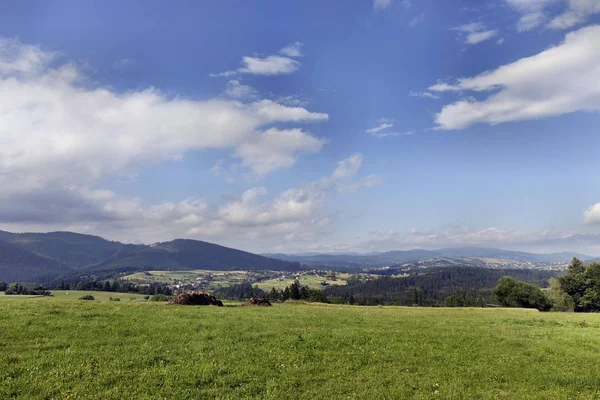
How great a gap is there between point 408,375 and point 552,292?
125 meters

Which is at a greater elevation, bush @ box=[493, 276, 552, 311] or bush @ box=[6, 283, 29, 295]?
bush @ box=[6, 283, 29, 295]

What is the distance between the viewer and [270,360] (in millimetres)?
18328

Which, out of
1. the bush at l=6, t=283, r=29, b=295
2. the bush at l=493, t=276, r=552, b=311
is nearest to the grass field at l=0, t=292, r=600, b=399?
the bush at l=493, t=276, r=552, b=311

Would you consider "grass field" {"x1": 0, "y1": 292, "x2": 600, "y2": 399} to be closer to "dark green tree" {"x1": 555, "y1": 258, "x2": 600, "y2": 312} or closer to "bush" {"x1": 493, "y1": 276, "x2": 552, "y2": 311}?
"dark green tree" {"x1": 555, "y1": 258, "x2": 600, "y2": 312}

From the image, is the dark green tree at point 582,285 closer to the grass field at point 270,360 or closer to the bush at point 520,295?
the bush at point 520,295

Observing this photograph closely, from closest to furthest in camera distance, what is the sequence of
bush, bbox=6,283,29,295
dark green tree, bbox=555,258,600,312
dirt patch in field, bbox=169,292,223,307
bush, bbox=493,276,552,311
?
dirt patch in field, bbox=169,292,223,307 < dark green tree, bbox=555,258,600,312 < bush, bbox=493,276,552,311 < bush, bbox=6,283,29,295

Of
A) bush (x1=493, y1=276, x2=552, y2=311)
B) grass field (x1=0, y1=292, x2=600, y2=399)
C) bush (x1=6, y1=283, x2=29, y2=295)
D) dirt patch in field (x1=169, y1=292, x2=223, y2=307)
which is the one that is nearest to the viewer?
grass field (x1=0, y1=292, x2=600, y2=399)

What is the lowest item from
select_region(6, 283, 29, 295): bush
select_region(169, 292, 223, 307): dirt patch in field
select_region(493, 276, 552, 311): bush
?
select_region(493, 276, 552, 311): bush

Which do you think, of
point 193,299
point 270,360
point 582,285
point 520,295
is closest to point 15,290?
point 193,299

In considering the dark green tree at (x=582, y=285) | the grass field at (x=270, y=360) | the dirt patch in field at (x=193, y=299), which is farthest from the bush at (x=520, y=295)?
the dirt patch in field at (x=193, y=299)

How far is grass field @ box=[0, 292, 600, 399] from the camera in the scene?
1441cm

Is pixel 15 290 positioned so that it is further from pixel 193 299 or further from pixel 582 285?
pixel 582 285

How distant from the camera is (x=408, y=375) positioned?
17.1m

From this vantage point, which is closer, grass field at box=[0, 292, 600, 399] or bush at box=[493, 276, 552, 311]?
grass field at box=[0, 292, 600, 399]
